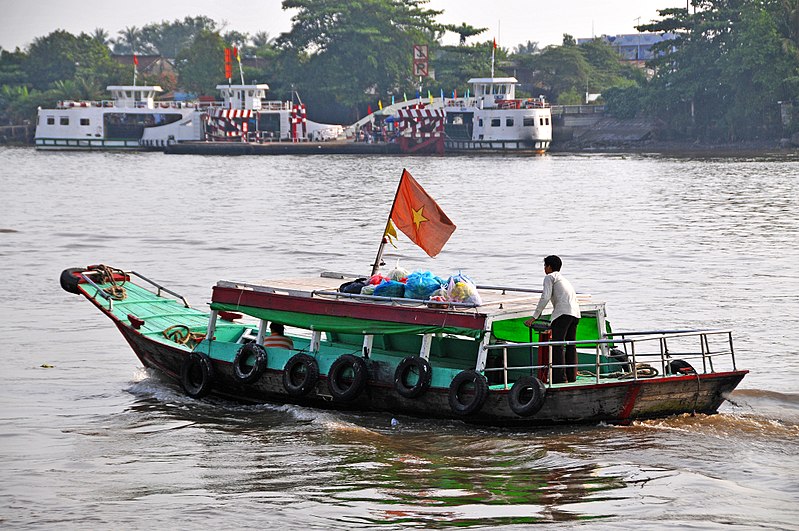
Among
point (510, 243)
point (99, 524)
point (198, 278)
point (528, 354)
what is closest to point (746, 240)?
point (510, 243)

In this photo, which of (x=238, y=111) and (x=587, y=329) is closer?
(x=587, y=329)

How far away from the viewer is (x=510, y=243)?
31891mm

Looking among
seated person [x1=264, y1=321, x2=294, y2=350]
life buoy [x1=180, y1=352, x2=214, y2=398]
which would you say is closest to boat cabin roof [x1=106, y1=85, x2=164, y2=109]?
life buoy [x1=180, y1=352, x2=214, y2=398]

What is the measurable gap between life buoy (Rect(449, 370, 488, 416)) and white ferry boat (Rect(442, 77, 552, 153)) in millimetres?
70591

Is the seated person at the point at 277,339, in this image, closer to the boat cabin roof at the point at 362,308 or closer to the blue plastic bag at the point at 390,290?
the boat cabin roof at the point at 362,308

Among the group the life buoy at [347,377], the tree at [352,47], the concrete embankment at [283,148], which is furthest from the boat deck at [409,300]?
the tree at [352,47]

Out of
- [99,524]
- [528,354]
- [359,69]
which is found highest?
[359,69]

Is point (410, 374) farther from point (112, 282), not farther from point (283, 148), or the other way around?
point (283, 148)

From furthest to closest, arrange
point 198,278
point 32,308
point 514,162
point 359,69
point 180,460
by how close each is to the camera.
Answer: point 359,69 → point 514,162 → point 198,278 → point 32,308 → point 180,460

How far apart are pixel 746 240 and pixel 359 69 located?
73247 millimetres

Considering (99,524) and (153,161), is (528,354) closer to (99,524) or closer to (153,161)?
(99,524)

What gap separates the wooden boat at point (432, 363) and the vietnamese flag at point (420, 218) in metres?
0.82

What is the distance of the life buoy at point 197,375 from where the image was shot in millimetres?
14555

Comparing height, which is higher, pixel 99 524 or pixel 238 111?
pixel 238 111
